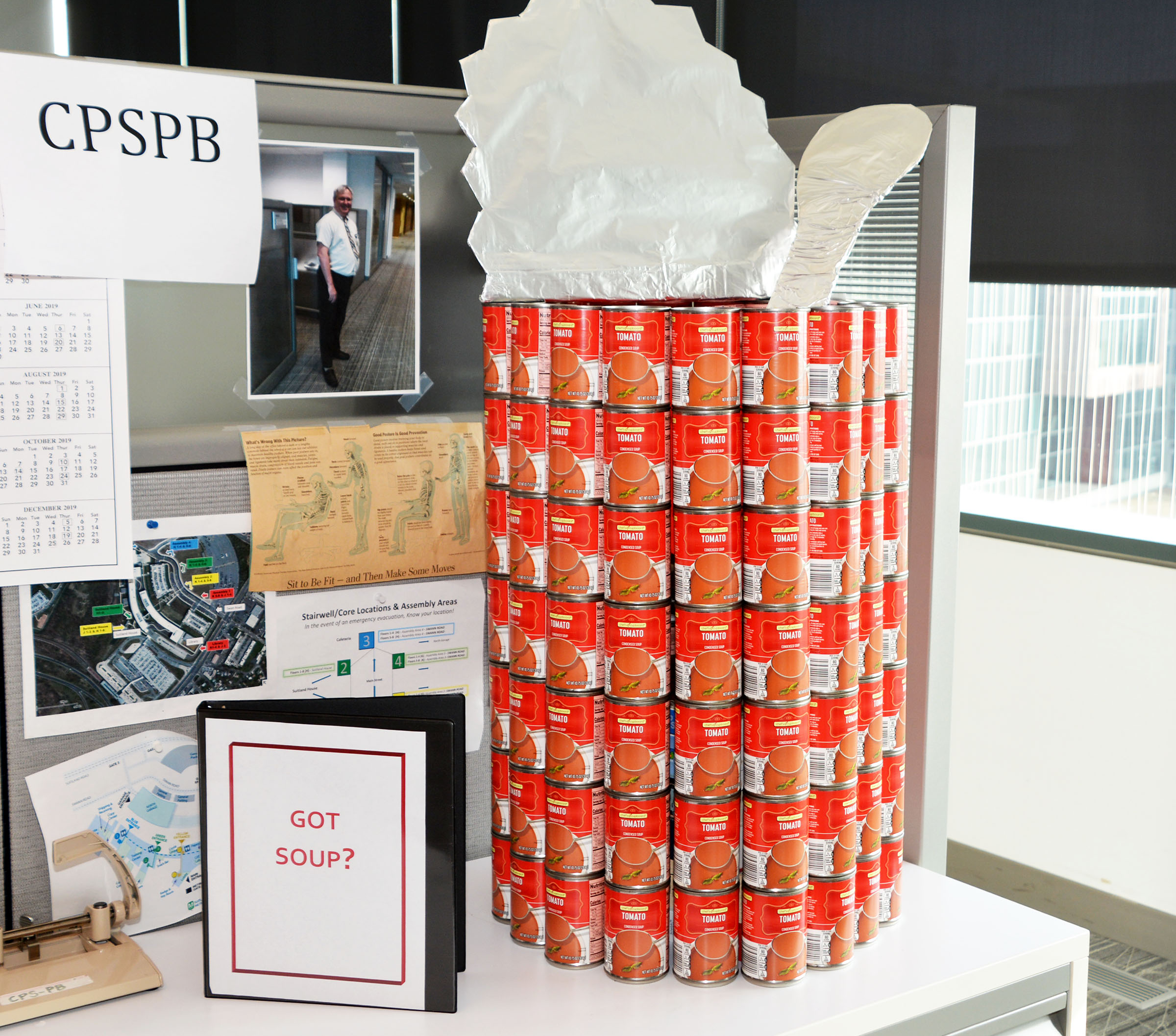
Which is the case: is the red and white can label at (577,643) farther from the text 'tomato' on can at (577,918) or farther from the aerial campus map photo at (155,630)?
the aerial campus map photo at (155,630)

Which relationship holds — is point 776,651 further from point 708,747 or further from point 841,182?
point 841,182

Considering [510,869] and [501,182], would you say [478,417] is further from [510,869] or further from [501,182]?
[510,869]

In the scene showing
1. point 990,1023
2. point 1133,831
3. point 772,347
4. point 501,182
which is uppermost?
point 501,182

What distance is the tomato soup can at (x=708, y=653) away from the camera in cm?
80

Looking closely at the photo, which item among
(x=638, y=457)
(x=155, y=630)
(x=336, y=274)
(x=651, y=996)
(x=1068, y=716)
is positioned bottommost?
(x=1068, y=716)

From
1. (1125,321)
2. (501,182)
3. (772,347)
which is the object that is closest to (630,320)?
(772,347)

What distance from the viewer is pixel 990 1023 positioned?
2.87 feet

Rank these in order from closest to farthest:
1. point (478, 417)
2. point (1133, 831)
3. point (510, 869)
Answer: point (510, 869), point (478, 417), point (1133, 831)

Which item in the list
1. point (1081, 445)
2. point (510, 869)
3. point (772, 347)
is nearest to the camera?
point (772, 347)

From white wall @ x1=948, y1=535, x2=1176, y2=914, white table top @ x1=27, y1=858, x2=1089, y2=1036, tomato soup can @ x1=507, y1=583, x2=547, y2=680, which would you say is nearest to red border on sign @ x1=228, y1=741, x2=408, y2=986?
white table top @ x1=27, y1=858, x2=1089, y2=1036

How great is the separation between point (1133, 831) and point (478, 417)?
228 cm

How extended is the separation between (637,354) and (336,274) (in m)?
0.33

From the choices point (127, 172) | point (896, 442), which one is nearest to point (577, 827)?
point (896, 442)

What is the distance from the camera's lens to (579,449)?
0.81 meters
